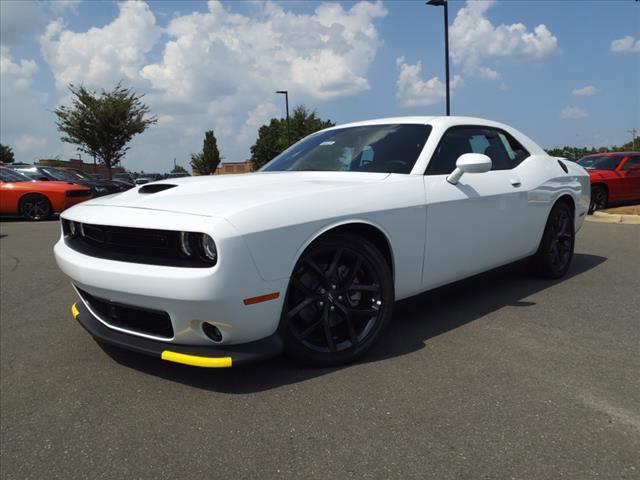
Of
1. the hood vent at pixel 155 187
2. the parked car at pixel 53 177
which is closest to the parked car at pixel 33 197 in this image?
the parked car at pixel 53 177

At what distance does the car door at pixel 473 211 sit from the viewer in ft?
10.3

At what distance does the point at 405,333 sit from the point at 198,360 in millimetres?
1398

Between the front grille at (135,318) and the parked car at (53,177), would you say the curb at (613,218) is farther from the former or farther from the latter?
the parked car at (53,177)

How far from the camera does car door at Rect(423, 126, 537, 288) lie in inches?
124

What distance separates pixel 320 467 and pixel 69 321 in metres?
2.60

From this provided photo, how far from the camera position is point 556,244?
4492 mm

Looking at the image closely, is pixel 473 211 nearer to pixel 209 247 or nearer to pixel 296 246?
pixel 296 246

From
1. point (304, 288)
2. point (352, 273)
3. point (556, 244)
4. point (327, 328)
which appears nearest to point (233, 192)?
point (304, 288)

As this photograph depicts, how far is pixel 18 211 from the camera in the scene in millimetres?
11852

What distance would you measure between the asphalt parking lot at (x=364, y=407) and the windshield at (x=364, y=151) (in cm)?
107

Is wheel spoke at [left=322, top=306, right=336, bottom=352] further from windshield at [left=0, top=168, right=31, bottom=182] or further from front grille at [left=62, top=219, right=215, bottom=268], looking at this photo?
windshield at [left=0, top=168, right=31, bottom=182]

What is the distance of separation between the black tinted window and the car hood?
49 centimetres

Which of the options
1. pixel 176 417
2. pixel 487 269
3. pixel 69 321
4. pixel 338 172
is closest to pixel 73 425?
pixel 176 417

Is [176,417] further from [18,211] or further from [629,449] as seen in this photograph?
[18,211]
